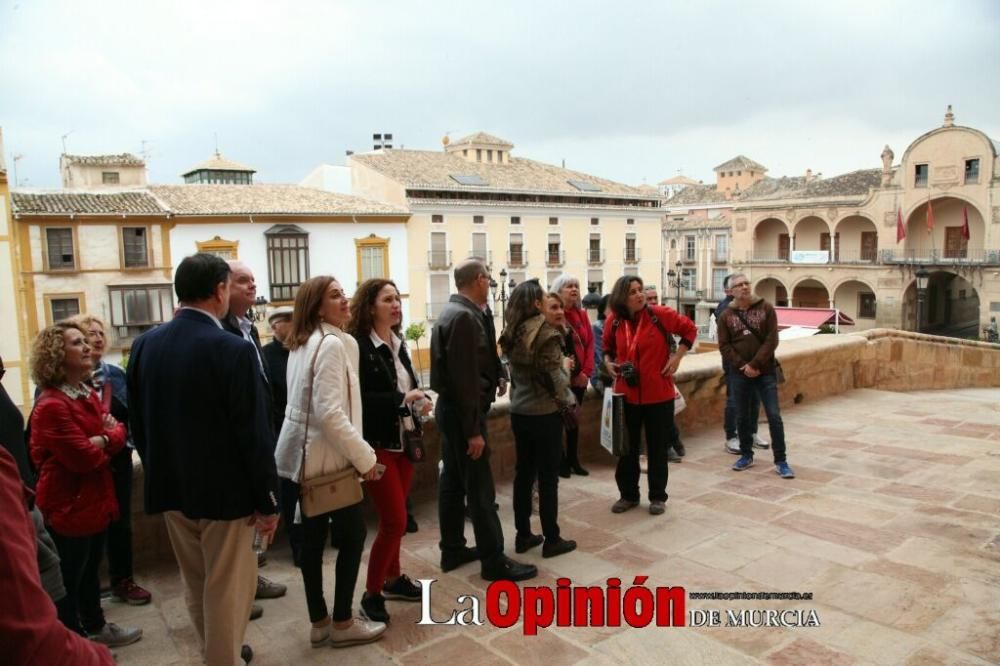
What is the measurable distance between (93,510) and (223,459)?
36.4 inches

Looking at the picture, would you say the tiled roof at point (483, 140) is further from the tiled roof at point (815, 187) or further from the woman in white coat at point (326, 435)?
the woman in white coat at point (326, 435)

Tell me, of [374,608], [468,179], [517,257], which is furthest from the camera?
[517,257]

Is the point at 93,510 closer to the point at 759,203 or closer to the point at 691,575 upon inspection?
the point at 691,575

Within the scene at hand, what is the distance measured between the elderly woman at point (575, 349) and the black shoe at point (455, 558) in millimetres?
1490

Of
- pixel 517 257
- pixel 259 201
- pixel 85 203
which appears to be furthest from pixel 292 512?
pixel 517 257

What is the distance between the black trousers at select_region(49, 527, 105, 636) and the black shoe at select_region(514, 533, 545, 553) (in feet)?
6.47

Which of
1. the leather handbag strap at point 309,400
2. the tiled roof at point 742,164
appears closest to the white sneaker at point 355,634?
the leather handbag strap at point 309,400

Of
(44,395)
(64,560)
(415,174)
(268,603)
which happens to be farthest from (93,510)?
(415,174)

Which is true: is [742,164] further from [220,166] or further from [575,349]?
[575,349]

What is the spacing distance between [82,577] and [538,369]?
2248 mm

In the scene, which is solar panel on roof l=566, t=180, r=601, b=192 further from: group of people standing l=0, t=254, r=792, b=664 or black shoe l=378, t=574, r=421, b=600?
black shoe l=378, t=574, r=421, b=600

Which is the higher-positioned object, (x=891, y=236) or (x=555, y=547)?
(x=891, y=236)

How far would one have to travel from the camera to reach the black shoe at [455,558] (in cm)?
373

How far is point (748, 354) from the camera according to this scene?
559cm
